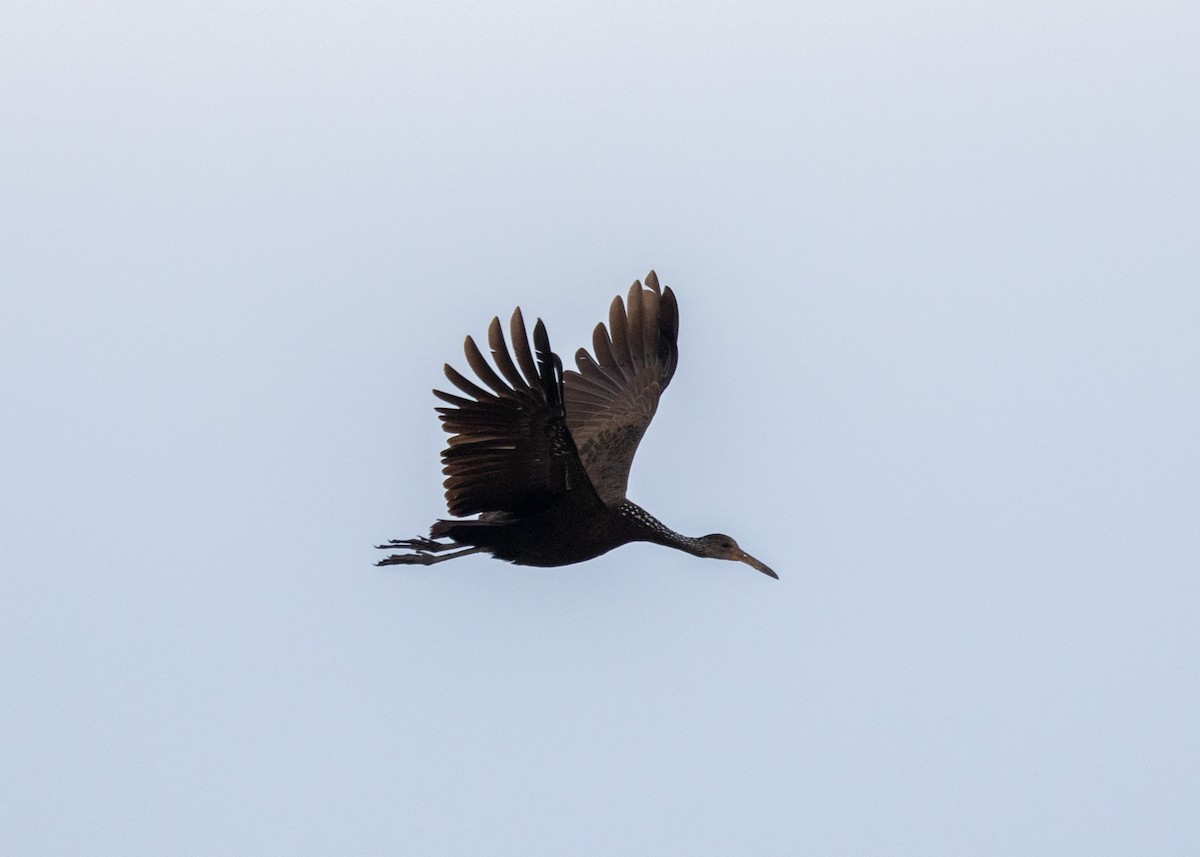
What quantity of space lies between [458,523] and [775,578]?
137 inches

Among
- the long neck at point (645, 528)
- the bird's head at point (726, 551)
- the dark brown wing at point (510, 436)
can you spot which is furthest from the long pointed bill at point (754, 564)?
the dark brown wing at point (510, 436)

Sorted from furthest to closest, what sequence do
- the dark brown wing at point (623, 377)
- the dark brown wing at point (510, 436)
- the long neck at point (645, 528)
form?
1. the dark brown wing at point (623, 377)
2. the long neck at point (645, 528)
3. the dark brown wing at point (510, 436)

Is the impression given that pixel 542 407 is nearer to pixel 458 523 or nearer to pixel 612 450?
pixel 458 523

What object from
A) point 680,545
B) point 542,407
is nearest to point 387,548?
point 542,407

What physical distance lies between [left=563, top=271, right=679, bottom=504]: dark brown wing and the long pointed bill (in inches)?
45.8

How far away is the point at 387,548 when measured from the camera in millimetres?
13734

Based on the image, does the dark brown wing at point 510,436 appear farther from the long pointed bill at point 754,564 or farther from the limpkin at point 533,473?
the long pointed bill at point 754,564

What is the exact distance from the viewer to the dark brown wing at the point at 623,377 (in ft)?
53.6

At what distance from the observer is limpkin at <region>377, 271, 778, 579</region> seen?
1289cm

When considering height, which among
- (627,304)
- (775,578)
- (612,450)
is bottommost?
(775,578)

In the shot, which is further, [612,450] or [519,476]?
[612,450]

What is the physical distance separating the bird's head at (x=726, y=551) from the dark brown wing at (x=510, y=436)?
2533 mm

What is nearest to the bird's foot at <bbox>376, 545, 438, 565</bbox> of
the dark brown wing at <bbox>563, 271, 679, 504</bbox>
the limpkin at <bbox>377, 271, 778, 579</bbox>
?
the limpkin at <bbox>377, 271, 778, 579</bbox>

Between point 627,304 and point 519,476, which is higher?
point 627,304
